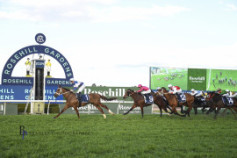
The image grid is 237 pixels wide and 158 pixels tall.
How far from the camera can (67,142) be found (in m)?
6.85

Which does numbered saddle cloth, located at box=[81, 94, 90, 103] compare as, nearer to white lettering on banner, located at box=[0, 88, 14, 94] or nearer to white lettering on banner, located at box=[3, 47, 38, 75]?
white lettering on banner, located at box=[0, 88, 14, 94]

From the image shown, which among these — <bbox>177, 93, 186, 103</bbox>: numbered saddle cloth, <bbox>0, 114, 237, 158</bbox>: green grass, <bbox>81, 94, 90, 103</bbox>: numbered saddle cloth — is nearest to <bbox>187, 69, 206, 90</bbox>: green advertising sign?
<bbox>177, 93, 186, 103</bbox>: numbered saddle cloth

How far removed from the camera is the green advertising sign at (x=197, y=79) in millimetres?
25531

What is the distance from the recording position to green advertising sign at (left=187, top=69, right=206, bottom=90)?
83.8ft

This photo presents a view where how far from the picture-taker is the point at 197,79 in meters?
25.6

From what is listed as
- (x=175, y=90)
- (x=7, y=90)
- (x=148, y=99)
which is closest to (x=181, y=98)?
(x=175, y=90)

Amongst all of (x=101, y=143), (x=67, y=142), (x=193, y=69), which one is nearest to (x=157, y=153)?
(x=101, y=143)

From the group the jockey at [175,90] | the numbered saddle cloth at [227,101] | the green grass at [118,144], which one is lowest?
the green grass at [118,144]

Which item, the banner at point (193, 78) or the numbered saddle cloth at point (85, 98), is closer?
the numbered saddle cloth at point (85, 98)

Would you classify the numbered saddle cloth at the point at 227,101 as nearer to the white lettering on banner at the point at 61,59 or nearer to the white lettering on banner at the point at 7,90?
the white lettering on banner at the point at 61,59

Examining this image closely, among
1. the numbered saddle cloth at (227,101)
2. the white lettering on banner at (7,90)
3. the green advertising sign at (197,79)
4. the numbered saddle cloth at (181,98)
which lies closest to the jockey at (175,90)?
the numbered saddle cloth at (181,98)

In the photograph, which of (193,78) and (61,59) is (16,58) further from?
(193,78)

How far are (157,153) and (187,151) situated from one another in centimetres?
61

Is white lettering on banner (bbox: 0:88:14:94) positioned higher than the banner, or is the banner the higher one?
the banner
